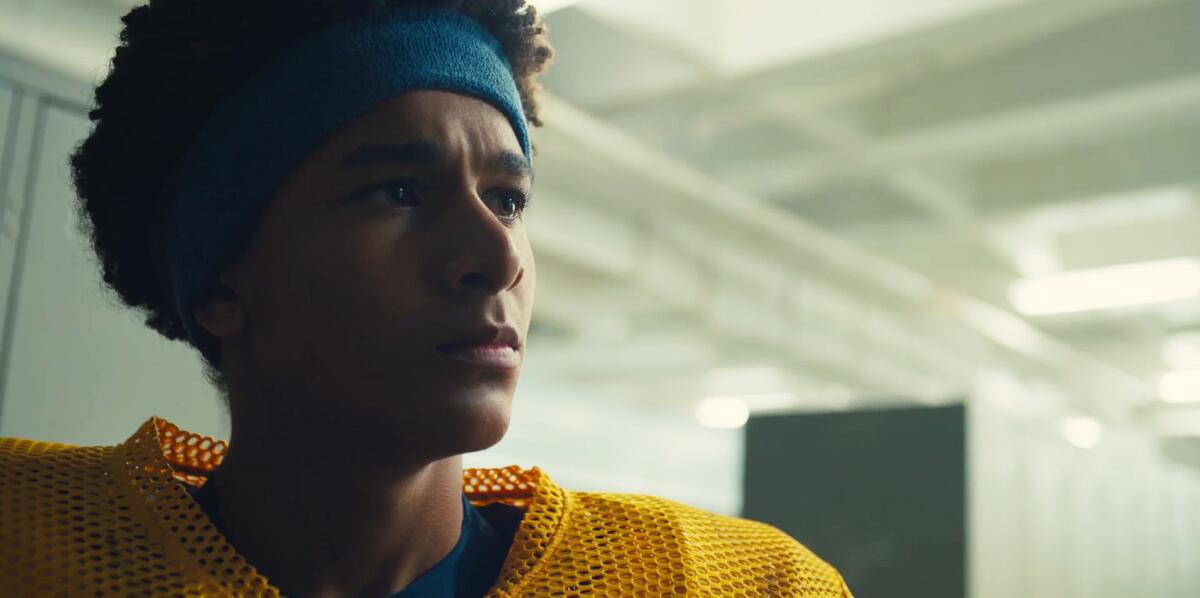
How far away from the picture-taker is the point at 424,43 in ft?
2.87

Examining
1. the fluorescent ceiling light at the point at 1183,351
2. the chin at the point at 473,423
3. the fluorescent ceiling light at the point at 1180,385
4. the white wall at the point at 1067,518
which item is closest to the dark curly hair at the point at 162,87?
the chin at the point at 473,423

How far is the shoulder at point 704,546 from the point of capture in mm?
902

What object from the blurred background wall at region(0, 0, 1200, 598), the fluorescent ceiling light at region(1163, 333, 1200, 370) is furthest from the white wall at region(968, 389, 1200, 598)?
the fluorescent ceiling light at region(1163, 333, 1200, 370)

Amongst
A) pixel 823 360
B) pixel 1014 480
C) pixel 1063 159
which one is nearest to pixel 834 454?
pixel 1014 480

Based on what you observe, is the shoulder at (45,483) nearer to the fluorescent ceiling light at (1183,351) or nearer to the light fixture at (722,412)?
the fluorescent ceiling light at (1183,351)

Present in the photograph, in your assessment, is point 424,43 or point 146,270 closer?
point 424,43

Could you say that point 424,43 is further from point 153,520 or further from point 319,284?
point 153,520

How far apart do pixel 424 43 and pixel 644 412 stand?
29.4 feet

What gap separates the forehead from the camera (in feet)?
2.75

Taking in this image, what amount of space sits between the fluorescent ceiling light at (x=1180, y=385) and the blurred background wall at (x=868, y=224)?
0.06ft

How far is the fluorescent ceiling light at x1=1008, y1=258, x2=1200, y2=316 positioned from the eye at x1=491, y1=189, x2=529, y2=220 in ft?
12.3

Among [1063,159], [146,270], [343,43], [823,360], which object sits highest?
[1063,159]

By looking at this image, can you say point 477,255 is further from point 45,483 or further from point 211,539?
point 45,483

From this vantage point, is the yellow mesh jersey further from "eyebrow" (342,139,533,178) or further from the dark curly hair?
"eyebrow" (342,139,533,178)
